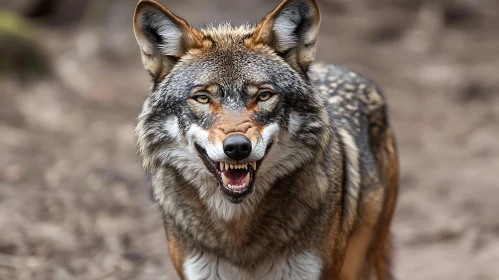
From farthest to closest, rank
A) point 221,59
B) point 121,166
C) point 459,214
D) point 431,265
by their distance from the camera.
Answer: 1. point 121,166
2. point 459,214
3. point 431,265
4. point 221,59

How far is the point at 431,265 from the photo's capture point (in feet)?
24.6

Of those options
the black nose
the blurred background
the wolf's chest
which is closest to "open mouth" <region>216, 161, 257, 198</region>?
the black nose

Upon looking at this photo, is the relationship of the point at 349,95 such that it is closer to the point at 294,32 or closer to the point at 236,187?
the point at 294,32

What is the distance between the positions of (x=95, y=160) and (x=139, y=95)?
231 cm

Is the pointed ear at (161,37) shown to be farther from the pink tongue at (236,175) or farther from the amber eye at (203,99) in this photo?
the pink tongue at (236,175)

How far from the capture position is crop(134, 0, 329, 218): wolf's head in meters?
4.14

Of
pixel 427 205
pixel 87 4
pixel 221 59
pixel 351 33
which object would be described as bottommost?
pixel 221 59

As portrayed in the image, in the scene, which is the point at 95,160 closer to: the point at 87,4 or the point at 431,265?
the point at 431,265

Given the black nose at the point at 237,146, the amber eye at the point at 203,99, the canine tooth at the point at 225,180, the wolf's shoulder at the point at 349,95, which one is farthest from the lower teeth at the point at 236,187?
the wolf's shoulder at the point at 349,95

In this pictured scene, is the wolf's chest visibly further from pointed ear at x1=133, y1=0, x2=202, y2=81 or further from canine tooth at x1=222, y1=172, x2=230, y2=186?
pointed ear at x1=133, y1=0, x2=202, y2=81

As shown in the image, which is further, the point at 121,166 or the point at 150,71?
the point at 121,166

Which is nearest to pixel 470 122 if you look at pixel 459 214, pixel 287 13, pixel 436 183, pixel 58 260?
pixel 436 183

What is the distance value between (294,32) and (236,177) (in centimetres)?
98

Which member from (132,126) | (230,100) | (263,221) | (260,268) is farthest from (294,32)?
(132,126)
